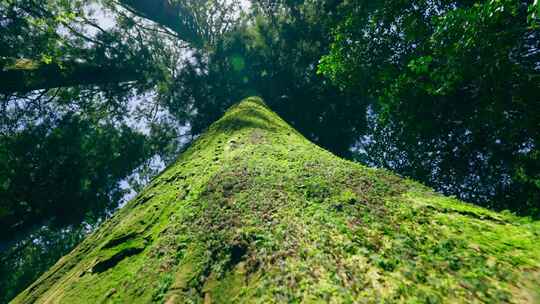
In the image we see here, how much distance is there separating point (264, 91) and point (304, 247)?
17.9m

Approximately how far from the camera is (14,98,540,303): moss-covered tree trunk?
2295 millimetres

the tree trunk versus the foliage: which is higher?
the tree trunk

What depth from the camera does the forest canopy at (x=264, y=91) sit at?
329 inches

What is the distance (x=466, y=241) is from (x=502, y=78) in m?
6.88

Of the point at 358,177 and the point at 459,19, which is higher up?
the point at 459,19

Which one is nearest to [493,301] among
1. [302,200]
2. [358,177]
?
[302,200]

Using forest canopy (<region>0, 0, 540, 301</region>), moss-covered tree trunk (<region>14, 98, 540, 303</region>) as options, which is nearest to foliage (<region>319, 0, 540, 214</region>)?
forest canopy (<region>0, 0, 540, 301</region>)

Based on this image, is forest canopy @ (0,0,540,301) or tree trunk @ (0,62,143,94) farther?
tree trunk @ (0,62,143,94)

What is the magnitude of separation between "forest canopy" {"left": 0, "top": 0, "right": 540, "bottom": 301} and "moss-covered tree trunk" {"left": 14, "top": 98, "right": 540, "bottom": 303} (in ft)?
11.2

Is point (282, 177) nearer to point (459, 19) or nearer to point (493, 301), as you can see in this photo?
point (493, 301)

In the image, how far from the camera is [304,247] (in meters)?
2.89

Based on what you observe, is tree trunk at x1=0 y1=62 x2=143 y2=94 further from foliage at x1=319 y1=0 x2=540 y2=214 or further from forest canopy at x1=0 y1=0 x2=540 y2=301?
foliage at x1=319 y1=0 x2=540 y2=214

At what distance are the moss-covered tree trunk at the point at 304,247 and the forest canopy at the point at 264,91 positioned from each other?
341 centimetres

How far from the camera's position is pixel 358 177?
4512 mm
